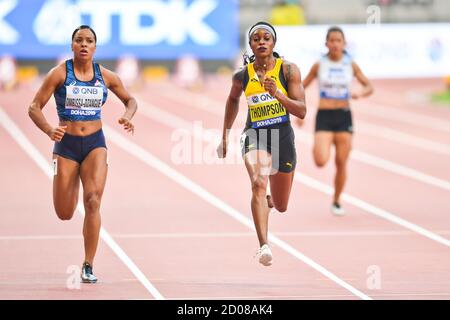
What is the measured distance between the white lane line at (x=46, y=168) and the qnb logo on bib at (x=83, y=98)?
154 centimetres

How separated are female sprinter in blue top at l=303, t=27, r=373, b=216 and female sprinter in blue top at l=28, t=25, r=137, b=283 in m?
5.32

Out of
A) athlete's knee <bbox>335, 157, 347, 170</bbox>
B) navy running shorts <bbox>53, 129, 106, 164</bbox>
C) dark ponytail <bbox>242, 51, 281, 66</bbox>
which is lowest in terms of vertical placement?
athlete's knee <bbox>335, 157, 347, 170</bbox>

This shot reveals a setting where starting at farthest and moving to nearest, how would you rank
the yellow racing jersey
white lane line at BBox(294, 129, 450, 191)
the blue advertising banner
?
the blue advertising banner → white lane line at BBox(294, 129, 450, 191) → the yellow racing jersey

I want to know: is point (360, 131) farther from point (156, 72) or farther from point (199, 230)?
point (199, 230)

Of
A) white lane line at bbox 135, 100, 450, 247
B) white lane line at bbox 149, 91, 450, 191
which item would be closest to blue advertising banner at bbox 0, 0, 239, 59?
white lane line at bbox 135, 100, 450, 247

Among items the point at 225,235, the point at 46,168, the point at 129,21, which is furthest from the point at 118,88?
the point at 129,21

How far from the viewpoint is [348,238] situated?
14805mm

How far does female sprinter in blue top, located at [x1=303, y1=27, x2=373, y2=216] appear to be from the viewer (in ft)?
55.0

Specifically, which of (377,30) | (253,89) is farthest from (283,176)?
(377,30)

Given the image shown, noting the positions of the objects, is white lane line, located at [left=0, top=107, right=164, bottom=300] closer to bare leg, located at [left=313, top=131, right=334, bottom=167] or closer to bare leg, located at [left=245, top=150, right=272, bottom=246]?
bare leg, located at [left=245, top=150, right=272, bottom=246]

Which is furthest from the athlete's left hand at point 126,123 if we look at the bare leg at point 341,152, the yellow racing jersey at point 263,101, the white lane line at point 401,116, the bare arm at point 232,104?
the white lane line at point 401,116

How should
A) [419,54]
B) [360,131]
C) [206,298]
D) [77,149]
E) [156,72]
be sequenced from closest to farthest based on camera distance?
[206,298], [77,149], [360,131], [419,54], [156,72]

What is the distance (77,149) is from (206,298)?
1785 millimetres

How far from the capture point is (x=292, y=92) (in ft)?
38.9
